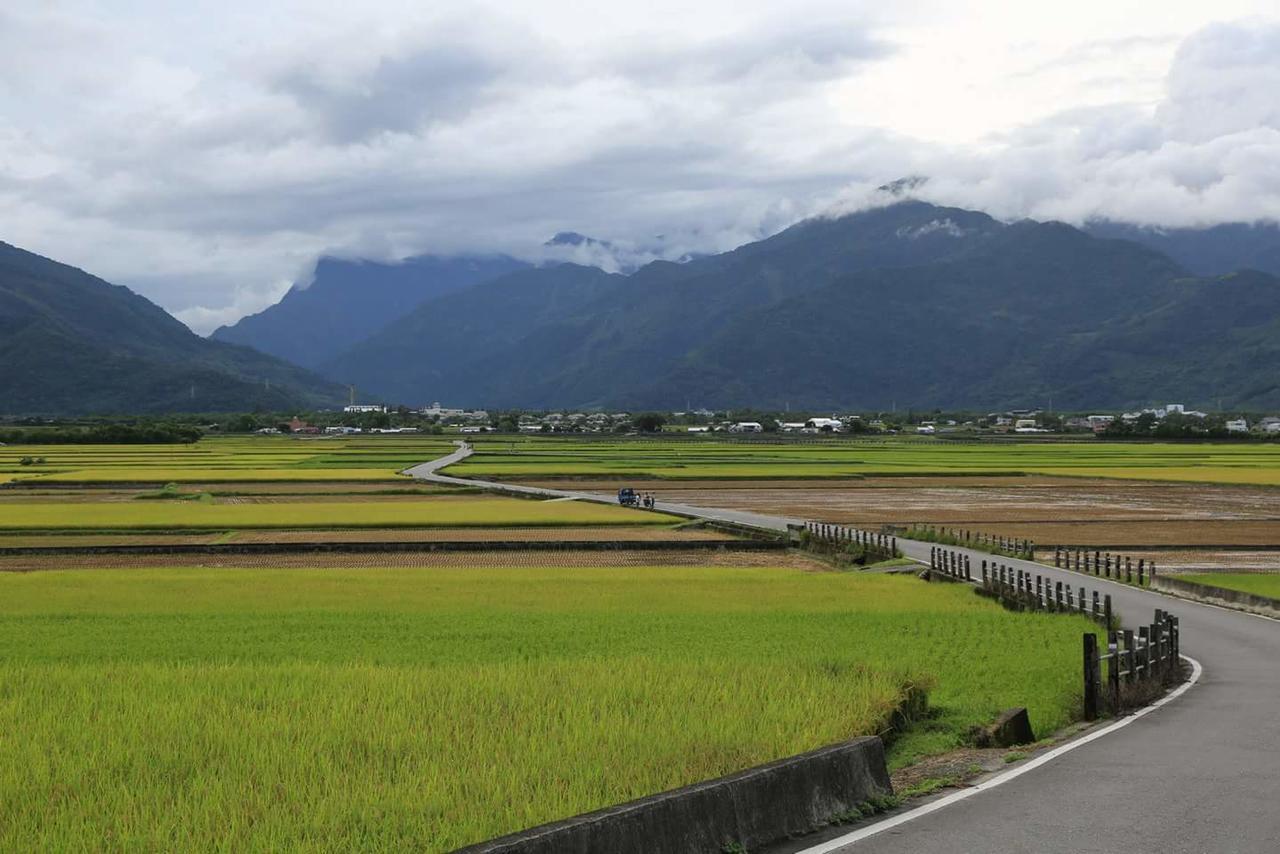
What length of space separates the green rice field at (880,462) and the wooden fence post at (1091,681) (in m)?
65.3

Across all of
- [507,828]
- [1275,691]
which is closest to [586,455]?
[1275,691]

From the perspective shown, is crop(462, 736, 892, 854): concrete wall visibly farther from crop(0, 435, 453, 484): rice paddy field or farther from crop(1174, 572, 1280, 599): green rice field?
crop(0, 435, 453, 484): rice paddy field

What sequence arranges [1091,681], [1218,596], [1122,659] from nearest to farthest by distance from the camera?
1. [1091,681]
2. [1122,659]
3. [1218,596]

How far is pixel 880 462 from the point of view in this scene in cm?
9756

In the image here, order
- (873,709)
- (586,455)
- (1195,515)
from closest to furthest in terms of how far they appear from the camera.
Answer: (873,709)
(1195,515)
(586,455)

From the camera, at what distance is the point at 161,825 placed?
7.12m

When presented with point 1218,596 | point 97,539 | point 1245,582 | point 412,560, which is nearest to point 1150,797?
point 1218,596

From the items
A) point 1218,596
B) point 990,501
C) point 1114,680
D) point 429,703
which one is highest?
point 429,703

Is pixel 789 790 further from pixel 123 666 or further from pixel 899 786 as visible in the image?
pixel 123 666

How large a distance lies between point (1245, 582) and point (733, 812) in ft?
80.8

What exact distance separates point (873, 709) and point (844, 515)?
41851mm

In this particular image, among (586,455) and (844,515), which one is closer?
(844,515)

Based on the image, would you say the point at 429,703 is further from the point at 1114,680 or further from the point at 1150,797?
the point at 1114,680

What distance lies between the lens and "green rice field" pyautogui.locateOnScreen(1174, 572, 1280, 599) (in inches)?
1029
